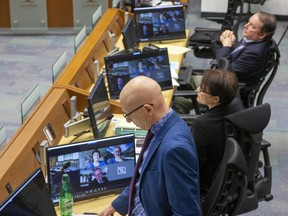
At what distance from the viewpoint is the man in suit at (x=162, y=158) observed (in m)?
2.65

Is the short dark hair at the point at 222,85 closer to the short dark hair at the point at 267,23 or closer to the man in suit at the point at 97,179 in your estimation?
the man in suit at the point at 97,179

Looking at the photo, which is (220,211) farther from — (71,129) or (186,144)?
(71,129)

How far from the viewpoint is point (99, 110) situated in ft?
14.5

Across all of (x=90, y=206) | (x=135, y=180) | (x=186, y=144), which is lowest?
(x=90, y=206)

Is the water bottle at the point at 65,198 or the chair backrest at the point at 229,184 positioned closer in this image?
the chair backrest at the point at 229,184

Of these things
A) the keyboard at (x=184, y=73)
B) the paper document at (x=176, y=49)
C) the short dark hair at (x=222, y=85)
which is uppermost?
the short dark hair at (x=222, y=85)

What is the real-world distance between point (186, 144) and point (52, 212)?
82cm

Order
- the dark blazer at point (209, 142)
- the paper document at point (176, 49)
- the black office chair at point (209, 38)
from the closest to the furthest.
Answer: the dark blazer at point (209, 142)
the paper document at point (176, 49)
the black office chair at point (209, 38)

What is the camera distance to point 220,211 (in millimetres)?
3393

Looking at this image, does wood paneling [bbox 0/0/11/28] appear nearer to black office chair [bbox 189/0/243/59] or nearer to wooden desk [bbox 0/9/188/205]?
wooden desk [bbox 0/9/188/205]

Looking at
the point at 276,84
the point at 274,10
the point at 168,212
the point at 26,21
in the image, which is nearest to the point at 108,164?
the point at 168,212

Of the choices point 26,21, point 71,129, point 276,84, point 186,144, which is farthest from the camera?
point 26,21

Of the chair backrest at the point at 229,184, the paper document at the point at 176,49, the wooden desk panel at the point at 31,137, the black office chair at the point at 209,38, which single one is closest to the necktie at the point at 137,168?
the chair backrest at the point at 229,184

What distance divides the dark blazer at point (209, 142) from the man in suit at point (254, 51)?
1.48m
